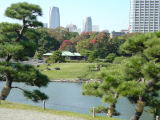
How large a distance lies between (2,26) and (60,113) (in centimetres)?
416

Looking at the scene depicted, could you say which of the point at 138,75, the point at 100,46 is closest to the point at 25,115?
the point at 138,75

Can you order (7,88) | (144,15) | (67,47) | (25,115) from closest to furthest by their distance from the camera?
(25,115)
(7,88)
(67,47)
(144,15)

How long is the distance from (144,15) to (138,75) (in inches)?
6412

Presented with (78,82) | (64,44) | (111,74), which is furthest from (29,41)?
(64,44)

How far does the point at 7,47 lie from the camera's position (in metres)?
14.1

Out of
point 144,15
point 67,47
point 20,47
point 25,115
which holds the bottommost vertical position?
point 25,115

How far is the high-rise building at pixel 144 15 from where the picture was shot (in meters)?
168

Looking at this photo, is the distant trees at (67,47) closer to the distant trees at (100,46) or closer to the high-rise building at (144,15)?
→ the distant trees at (100,46)

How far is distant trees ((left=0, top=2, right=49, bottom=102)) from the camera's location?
1416 centimetres

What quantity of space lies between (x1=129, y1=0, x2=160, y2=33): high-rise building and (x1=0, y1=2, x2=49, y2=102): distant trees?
15561 cm

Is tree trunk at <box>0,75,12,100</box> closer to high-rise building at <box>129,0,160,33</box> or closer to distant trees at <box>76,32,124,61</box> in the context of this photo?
distant trees at <box>76,32,124,61</box>

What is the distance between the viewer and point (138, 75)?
1109cm

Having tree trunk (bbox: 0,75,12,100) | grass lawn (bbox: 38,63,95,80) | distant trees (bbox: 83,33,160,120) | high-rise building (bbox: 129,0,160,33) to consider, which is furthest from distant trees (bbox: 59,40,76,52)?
high-rise building (bbox: 129,0,160,33)

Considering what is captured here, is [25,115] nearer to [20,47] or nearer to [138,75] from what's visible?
[20,47]
